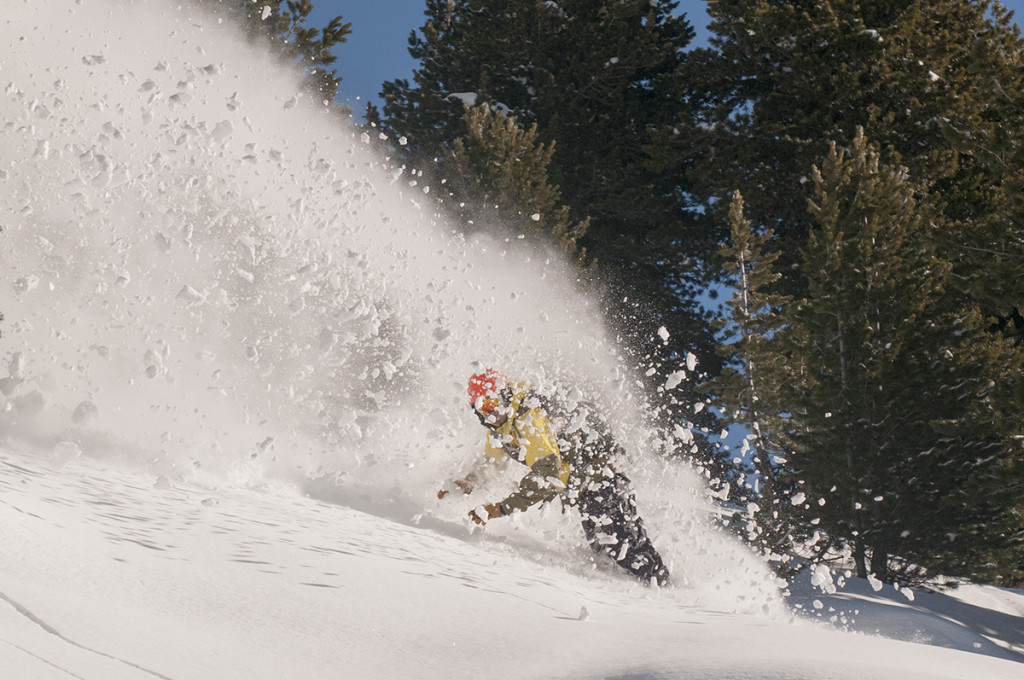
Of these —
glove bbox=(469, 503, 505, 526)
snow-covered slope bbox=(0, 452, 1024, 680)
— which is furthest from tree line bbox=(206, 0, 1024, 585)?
snow-covered slope bbox=(0, 452, 1024, 680)

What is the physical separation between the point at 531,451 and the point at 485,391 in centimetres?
72

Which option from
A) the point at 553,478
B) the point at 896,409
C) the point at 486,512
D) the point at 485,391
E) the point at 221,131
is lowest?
the point at 486,512

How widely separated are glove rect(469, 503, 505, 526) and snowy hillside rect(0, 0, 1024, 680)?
175 millimetres

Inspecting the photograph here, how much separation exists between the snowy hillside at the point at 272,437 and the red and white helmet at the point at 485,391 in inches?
50.0

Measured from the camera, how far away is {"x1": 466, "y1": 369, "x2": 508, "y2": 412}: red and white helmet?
8070mm

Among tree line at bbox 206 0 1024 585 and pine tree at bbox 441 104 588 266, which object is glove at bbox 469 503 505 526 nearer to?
tree line at bbox 206 0 1024 585

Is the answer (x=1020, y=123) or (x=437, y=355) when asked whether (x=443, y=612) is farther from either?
(x=1020, y=123)

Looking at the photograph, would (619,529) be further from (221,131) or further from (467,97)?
(467,97)

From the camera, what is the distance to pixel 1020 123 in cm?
1203

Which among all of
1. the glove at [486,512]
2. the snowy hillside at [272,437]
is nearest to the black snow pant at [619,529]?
the snowy hillside at [272,437]

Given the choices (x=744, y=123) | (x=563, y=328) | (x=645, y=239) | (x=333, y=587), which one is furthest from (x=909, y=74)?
(x=333, y=587)

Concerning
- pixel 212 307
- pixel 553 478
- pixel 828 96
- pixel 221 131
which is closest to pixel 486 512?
pixel 553 478

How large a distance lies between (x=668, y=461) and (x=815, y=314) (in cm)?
335

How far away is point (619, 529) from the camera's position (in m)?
8.12
